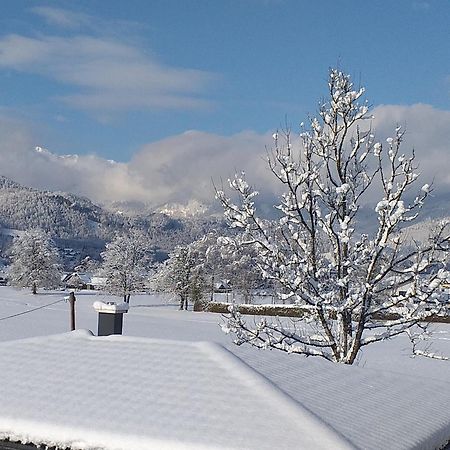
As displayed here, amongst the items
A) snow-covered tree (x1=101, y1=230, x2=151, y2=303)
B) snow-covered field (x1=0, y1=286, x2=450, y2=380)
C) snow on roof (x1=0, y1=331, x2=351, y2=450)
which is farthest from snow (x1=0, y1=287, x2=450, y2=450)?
snow-covered tree (x1=101, y1=230, x2=151, y2=303)

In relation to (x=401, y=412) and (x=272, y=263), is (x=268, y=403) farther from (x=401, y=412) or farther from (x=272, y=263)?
(x=272, y=263)

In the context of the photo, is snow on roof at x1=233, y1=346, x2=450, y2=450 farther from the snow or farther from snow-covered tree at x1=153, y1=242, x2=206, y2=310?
snow-covered tree at x1=153, y1=242, x2=206, y2=310

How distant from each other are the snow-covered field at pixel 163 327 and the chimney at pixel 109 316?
711 centimetres

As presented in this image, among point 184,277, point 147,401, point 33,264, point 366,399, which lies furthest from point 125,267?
point 147,401

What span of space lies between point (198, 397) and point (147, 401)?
36 centimetres

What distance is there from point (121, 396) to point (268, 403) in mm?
1056

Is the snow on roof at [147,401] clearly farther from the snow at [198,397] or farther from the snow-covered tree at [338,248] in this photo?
the snow-covered tree at [338,248]

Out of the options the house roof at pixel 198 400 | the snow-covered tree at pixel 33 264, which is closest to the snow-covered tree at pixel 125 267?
the snow-covered tree at pixel 33 264

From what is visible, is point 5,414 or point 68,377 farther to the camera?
point 68,377

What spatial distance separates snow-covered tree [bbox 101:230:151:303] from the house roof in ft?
169

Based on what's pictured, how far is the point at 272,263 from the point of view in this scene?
9570 mm

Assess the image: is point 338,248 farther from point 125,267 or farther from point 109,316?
point 125,267

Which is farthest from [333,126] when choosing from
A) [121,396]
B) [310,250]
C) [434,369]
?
[434,369]

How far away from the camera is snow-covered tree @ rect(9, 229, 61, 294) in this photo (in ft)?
190
